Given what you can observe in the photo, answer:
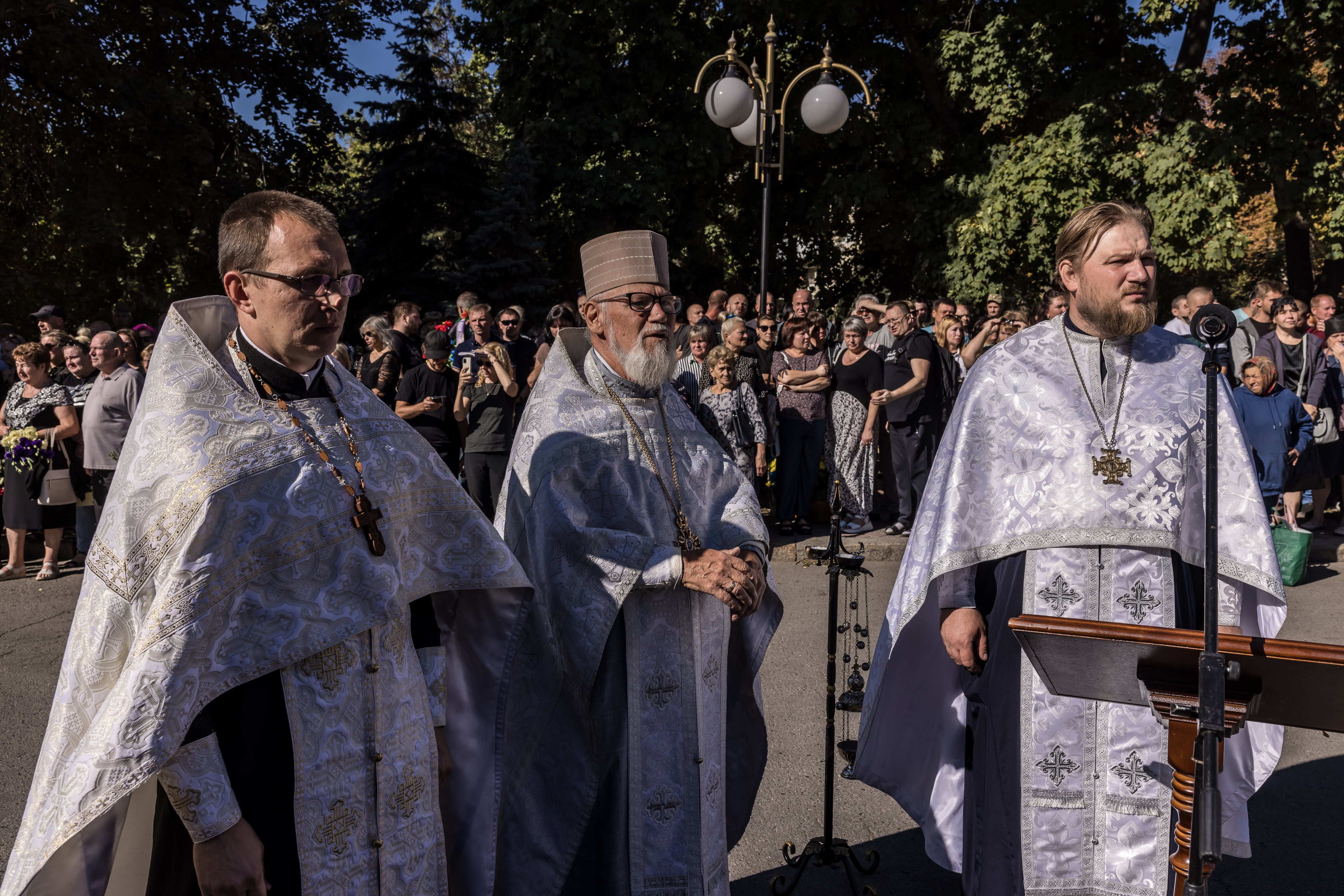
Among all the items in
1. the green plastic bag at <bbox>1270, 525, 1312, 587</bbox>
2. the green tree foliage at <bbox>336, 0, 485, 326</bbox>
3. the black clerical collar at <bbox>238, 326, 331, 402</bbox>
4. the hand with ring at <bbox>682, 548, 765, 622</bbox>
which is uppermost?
the green tree foliage at <bbox>336, 0, 485, 326</bbox>

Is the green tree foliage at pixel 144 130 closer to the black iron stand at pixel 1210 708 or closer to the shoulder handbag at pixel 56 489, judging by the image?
the shoulder handbag at pixel 56 489

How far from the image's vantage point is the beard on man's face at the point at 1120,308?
3064 millimetres

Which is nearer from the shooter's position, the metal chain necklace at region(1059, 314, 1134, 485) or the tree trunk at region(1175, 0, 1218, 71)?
the metal chain necklace at region(1059, 314, 1134, 485)

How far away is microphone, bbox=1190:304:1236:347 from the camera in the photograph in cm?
195

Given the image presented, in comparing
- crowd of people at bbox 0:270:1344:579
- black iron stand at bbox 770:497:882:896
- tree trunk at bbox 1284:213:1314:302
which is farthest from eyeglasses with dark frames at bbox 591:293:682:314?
tree trunk at bbox 1284:213:1314:302

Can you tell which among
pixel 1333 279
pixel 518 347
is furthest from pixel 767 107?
pixel 1333 279

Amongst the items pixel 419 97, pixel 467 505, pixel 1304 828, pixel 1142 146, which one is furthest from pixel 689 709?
pixel 419 97

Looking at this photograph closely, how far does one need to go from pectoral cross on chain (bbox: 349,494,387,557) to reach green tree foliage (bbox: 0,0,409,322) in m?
16.0

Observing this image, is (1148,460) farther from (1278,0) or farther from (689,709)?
(1278,0)

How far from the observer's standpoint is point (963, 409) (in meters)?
3.33

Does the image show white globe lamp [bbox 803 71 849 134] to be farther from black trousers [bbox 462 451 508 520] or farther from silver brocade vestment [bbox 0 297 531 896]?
silver brocade vestment [bbox 0 297 531 896]

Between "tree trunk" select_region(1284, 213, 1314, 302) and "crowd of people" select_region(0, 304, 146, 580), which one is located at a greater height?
"tree trunk" select_region(1284, 213, 1314, 302)

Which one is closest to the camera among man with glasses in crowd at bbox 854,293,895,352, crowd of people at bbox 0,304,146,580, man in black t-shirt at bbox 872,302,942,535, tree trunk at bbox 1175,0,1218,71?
crowd of people at bbox 0,304,146,580

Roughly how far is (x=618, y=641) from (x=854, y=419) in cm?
698
